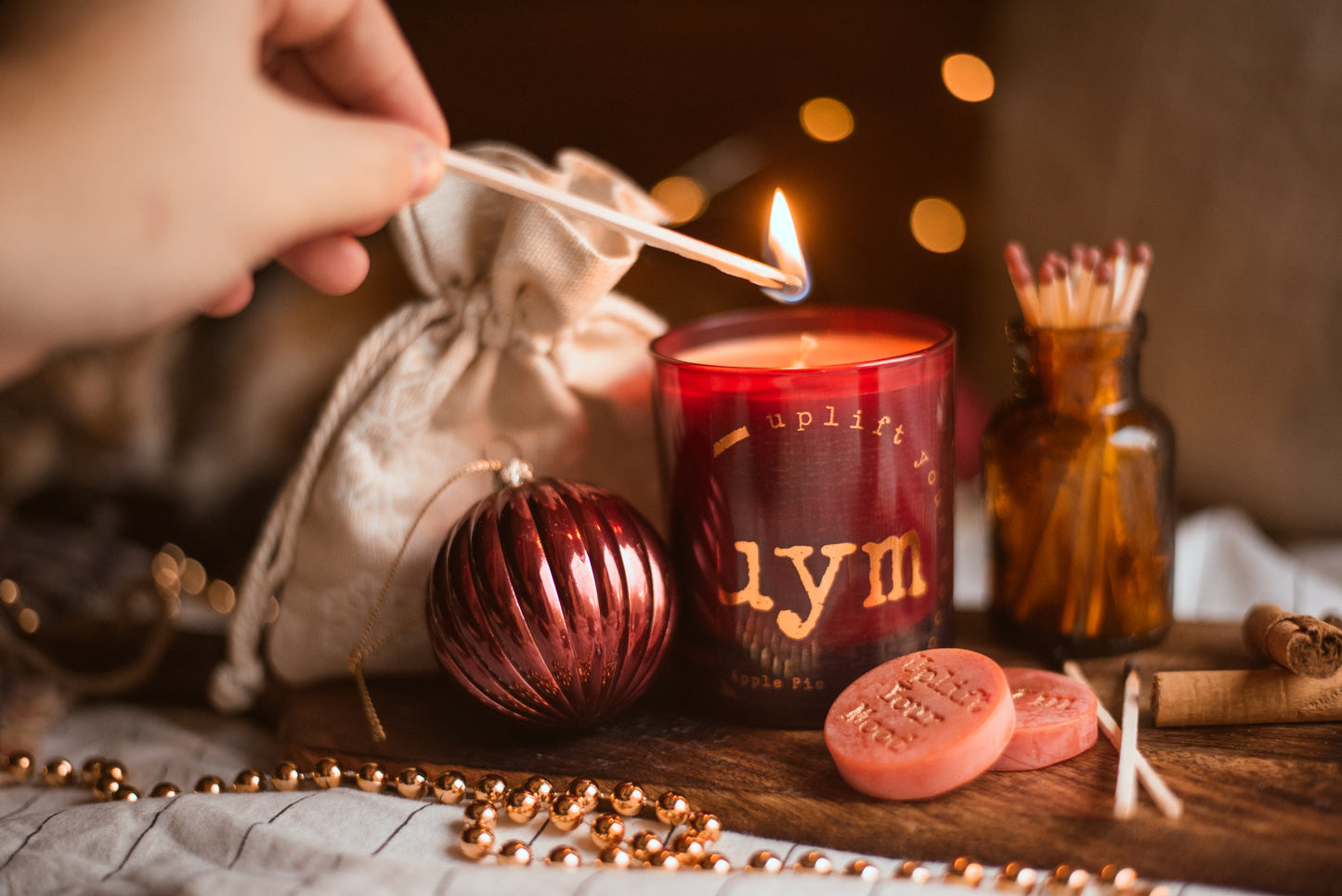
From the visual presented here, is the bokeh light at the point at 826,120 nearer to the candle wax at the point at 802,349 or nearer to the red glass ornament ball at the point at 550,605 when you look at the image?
the candle wax at the point at 802,349

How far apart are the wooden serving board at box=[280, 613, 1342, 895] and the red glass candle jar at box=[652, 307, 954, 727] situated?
0.13ft

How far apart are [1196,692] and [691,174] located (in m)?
0.71

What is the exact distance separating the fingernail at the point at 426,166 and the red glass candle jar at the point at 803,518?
17 centimetres

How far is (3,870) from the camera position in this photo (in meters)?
0.50

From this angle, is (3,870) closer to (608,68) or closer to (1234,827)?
(1234,827)

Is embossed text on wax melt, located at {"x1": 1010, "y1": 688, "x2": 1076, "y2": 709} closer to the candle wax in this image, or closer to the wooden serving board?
the wooden serving board

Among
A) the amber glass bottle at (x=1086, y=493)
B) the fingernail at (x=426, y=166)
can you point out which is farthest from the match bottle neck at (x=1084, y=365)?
the fingernail at (x=426, y=166)

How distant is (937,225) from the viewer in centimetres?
103

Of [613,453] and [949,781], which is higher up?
[613,453]

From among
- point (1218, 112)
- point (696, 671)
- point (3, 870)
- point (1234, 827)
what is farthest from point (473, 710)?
point (1218, 112)

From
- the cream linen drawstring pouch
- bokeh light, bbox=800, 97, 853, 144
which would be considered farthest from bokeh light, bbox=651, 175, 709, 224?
the cream linen drawstring pouch

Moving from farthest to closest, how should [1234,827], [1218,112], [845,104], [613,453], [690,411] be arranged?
1. [845,104]
2. [1218,112]
3. [613,453]
4. [690,411]
5. [1234,827]

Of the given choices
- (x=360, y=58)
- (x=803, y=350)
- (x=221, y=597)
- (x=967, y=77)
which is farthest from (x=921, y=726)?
(x=967, y=77)

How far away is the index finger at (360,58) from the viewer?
0.49m
